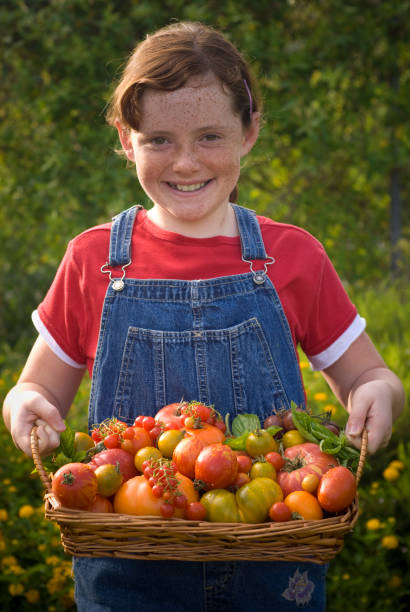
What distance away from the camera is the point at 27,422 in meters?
1.73

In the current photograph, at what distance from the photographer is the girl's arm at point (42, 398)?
1.69 m

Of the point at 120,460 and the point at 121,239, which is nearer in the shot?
the point at 120,460

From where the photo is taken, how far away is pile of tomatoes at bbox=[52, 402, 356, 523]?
1.43 meters

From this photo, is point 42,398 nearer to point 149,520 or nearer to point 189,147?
point 149,520

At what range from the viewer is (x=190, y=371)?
1.85m

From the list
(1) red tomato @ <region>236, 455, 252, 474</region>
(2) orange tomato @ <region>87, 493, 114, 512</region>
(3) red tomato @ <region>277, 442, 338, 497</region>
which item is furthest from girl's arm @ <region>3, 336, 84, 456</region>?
(3) red tomato @ <region>277, 442, 338, 497</region>

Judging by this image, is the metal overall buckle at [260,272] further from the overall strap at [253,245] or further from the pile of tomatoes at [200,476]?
the pile of tomatoes at [200,476]

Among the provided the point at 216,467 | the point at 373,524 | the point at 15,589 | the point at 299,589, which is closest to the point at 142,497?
the point at 216,467

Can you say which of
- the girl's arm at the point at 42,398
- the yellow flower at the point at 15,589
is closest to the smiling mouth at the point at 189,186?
the girl's arm at the point at 42,398

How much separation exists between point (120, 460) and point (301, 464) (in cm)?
41

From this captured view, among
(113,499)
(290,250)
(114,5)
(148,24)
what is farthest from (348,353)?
(114,5)

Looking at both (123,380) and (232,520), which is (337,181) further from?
(232,520)

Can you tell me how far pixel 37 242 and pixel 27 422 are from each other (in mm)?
4377

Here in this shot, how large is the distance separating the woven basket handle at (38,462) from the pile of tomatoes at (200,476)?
54 mm
